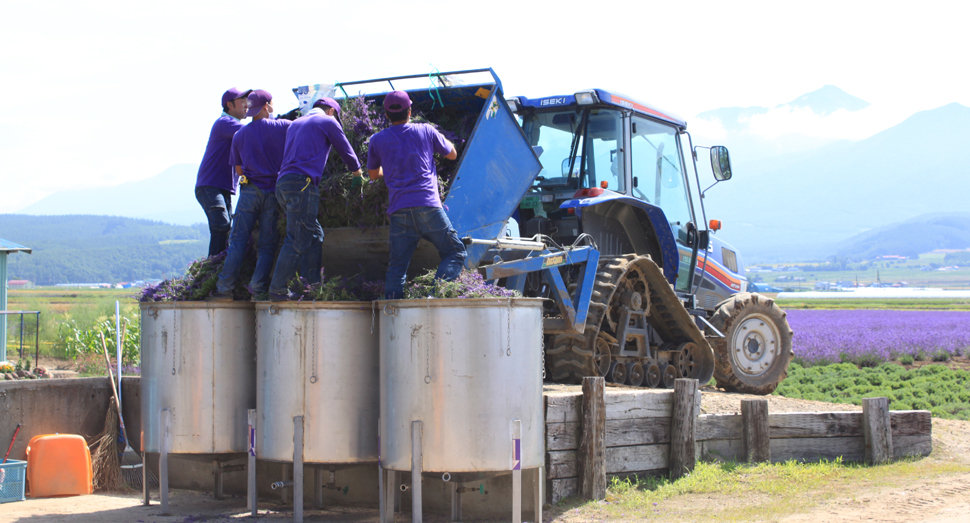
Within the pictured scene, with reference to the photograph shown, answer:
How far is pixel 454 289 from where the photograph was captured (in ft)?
19.2

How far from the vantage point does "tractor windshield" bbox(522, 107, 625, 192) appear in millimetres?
9906

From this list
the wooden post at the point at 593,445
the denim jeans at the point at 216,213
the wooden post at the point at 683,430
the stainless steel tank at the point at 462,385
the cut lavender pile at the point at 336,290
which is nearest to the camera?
the stainless steel tank at the point at 462,385

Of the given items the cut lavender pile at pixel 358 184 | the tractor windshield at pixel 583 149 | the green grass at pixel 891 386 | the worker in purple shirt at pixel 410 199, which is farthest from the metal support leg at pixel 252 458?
the green grass at pixel 891 386

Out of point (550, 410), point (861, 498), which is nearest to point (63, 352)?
point (550, 410)

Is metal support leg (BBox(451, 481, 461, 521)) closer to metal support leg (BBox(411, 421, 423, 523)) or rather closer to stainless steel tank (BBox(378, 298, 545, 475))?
stainless steel tank (BBox(378, 298, 545, 475))

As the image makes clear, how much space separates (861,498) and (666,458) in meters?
1.57

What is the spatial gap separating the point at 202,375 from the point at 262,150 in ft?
6.02

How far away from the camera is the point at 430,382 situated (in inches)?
223

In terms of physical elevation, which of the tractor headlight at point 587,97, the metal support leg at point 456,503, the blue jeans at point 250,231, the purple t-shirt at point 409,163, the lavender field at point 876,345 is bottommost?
the metal support leg at point 456,503

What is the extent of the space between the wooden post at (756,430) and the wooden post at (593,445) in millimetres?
1838

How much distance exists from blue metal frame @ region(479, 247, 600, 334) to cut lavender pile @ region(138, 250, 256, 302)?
2.19 metres

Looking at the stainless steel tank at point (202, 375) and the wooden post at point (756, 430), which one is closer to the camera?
the stainless steel tank at point (202, 375)

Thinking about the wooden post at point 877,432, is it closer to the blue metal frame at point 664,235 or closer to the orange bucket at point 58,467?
the blue metal frame at point 664,235

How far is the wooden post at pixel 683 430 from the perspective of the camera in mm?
7496
